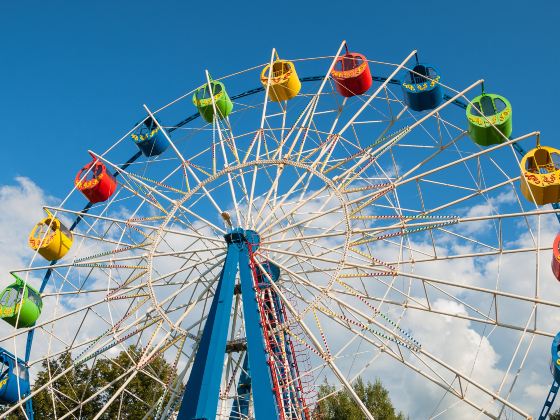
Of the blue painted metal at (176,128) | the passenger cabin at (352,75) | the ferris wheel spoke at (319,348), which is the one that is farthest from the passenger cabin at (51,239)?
Result: the passenger cabin at (352,75)

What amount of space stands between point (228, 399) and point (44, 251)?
6145mm

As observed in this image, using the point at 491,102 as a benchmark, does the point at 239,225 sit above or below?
below

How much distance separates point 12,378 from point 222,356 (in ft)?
23.5

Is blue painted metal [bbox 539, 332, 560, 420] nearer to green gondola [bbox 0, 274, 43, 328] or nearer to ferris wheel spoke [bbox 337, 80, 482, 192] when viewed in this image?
ferris wheel spoke [bbox 337, 80, 482, 192]

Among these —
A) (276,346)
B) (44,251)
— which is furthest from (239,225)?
(44,251)

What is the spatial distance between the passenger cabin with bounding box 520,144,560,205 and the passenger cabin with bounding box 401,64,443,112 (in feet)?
10.2

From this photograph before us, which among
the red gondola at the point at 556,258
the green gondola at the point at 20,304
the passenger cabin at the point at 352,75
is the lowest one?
the red gondola at the point at 556,258

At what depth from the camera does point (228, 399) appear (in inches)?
573

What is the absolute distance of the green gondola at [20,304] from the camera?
15031mm

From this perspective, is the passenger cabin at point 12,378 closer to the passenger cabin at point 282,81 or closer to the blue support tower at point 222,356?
the blue support tower at point 222,356

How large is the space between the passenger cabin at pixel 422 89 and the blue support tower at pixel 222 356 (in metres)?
5.85

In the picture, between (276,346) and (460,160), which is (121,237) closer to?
(276,346)

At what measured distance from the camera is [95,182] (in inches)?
617

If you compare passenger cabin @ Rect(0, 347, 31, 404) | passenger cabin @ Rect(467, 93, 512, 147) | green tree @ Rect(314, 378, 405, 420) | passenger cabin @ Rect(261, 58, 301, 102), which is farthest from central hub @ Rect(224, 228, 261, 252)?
green tree @ Rect(314, 378, 405, 420)
